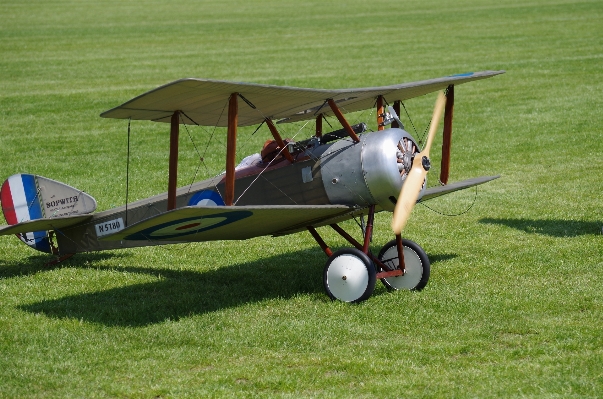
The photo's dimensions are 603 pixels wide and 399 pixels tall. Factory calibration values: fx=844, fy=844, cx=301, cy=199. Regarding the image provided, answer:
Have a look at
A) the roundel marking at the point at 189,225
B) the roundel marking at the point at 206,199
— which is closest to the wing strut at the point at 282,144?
the roundel marking at the point at 206,199

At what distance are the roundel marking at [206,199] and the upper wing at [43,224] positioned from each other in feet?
4.57

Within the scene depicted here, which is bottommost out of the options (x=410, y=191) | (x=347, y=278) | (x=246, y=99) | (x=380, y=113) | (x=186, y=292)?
(x=186, y=292)

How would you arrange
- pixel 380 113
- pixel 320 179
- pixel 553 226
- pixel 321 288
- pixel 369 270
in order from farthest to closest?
pixel 553 226
pixel 380 113
pixel 321 288
pixel 320 179
pixel 369 270

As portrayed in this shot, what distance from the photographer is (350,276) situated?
26.3 feet

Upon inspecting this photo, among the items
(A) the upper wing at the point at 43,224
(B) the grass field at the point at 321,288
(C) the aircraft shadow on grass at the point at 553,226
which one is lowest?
(C) the aircraft shadow on grass at the point at 553,226

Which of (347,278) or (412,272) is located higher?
(347,278)

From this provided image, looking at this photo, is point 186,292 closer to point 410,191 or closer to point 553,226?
point 410,191

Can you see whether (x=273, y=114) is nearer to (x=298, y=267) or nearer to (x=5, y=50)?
(x=298, y=267)

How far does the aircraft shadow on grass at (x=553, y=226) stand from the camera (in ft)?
35.2

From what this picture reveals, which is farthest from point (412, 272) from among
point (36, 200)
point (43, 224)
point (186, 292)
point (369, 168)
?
point (36, 200)

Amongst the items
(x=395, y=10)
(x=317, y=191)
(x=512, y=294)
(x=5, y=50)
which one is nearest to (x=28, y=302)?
(x=317, y=191)

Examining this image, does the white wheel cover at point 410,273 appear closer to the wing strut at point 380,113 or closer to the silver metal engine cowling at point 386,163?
the silver metal engine cowling at point 386,163

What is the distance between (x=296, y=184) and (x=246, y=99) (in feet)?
3.67

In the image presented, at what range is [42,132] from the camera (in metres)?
19.3
